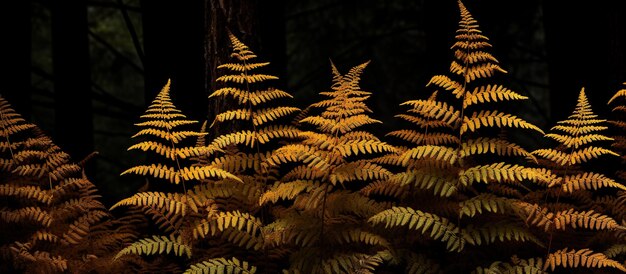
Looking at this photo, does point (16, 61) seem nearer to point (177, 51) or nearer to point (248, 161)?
point (177, 51)

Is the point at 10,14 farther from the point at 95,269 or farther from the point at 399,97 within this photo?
the point at 399,97

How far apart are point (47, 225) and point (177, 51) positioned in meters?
2.00

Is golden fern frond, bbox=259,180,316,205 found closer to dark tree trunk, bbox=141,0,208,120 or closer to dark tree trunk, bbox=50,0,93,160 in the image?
dark tree trunk, bbox=141,0,208,120

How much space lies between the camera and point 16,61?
6.39 m

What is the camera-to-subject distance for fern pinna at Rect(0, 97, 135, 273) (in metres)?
3.42

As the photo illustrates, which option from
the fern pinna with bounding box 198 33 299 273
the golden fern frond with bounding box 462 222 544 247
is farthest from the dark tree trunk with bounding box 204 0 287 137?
the golden fern frond with bounding box 462 222 544 247

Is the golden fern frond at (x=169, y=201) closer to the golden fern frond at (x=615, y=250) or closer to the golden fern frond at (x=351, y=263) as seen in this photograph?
the golden fern frond at (x=351, y=263)

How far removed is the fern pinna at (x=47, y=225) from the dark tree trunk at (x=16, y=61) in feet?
9.01

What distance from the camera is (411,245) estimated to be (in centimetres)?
341

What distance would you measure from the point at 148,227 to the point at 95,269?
746 millimetres

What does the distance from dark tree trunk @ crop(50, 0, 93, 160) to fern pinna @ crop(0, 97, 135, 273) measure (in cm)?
262

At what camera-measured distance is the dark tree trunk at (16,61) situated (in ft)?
20.5

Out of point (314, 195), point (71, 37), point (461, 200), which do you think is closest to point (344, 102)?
point (314, 195)

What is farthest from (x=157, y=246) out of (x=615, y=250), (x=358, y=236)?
(x=615, y=250)
